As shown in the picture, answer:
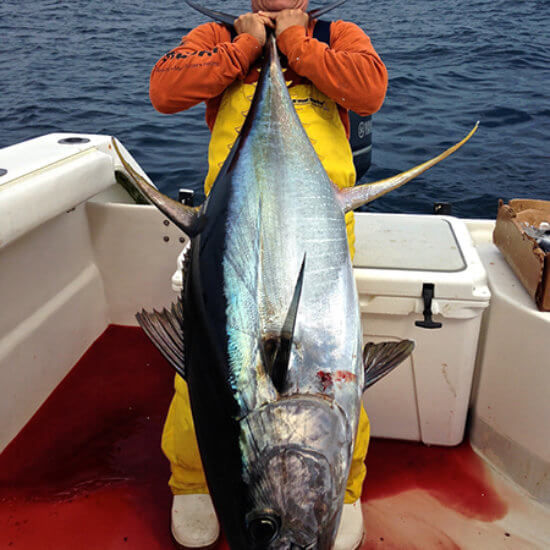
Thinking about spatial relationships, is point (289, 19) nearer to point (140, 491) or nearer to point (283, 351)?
point (283, 351)

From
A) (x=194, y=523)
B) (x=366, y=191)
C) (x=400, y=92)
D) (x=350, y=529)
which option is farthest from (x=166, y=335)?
(x=400, y=92)

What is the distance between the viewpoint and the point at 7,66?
925 centimetres

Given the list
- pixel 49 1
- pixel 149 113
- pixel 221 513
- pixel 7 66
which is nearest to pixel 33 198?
pixel 221 513

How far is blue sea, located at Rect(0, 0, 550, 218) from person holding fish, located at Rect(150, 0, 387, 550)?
131 inches

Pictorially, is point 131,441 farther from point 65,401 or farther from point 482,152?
point 482,152

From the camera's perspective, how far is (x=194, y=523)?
1.54 metres

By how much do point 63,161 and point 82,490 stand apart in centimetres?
114

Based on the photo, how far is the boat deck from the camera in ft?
5.33

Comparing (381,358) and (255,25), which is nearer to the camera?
(381,358)

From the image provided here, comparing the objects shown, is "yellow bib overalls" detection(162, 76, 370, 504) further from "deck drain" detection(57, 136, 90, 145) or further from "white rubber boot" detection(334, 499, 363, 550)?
"deck drain" detection(57, 136, 90, 145)

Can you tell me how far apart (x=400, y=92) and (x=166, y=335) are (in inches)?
286

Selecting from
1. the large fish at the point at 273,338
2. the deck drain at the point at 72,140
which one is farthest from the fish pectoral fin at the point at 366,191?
the deck drain at the point at 72,140

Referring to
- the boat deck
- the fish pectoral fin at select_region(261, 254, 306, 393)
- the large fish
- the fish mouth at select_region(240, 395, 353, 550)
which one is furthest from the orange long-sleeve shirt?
the boat deck

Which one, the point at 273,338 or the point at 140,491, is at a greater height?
the point at 273,338
